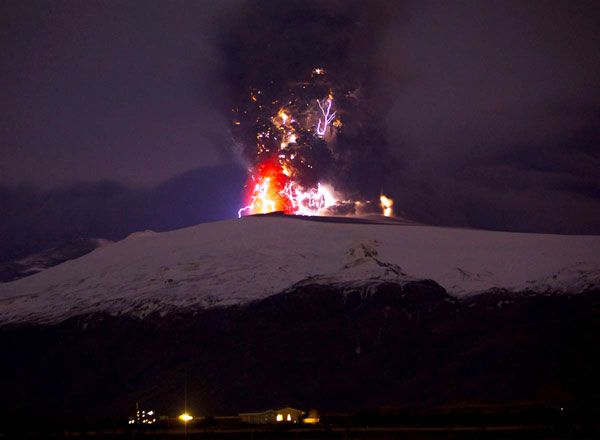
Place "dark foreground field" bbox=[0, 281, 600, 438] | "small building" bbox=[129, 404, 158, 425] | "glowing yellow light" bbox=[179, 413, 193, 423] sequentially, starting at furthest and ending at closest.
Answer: "dark foreground field" bbox=[0, 281, 600, 438], "glowing yellow light" bbox=[179, 413, 193, 423], "small building" bbox=[129, 404, 158, 425]

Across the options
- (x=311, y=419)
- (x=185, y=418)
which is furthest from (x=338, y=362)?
(x=311, y=419)

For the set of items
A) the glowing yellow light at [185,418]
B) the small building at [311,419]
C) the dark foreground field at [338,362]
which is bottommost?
the small building at [311,419]

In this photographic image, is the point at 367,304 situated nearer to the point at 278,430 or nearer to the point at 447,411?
the point at 447,411

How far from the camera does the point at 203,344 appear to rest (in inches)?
7466

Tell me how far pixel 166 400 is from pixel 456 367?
4581 centimetres

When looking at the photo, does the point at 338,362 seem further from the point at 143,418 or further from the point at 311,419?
the point at 311,419

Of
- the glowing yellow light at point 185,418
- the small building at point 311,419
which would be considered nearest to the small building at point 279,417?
the small building at point 311,419

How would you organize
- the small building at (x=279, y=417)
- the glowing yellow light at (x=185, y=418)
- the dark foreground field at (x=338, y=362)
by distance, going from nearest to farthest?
1. the small building at (x=279, y=417)
2. the glowing yellow light at (x=185, y=418)
3. the dark foreground field at (x=338, y=362)

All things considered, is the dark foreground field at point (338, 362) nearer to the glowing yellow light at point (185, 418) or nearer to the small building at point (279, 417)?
the small building at point (279, 417)

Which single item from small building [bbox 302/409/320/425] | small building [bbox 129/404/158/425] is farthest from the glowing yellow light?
small building [bbox 302/409/320/425]

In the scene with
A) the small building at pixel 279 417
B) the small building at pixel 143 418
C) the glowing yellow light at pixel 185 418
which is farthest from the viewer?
the glowing yellow light at pixel 185 418

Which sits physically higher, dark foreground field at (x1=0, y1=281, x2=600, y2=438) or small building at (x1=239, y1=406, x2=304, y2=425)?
dark foreground field at (x1=0, y1=281, x2=600, y2=438)

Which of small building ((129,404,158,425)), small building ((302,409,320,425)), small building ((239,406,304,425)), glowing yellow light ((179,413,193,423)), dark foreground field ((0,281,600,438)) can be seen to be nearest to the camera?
small building ((302,409,320,425))

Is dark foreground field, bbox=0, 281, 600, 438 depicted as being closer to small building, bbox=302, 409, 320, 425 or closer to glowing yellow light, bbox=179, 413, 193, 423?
small building, bbox=302, 409, 320, 425
